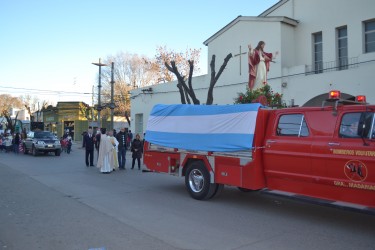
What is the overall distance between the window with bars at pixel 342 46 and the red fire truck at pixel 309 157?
1296 centimetres

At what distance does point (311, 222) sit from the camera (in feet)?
23.1

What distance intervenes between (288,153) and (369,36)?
13800 millimetres

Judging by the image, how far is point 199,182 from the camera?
30.3 ft

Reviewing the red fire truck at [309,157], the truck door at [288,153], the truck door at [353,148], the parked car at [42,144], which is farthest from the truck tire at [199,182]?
the parked car at [42,144]

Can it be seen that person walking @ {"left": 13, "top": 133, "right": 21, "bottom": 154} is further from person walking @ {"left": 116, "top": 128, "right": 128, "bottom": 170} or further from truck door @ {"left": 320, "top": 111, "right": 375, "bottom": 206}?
truck door @ {"left": 320, "top": 111, "right": 375, "bottom": 206}

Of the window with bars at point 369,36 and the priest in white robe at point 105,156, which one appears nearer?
the priest in white robe at point 105,156

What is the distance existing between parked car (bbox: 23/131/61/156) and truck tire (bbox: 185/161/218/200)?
17.2 meters

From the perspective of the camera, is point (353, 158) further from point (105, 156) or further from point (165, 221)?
point (105, 156)

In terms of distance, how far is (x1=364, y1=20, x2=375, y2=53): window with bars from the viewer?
59.6 feet

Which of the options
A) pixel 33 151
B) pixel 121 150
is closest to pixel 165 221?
pixel 121 150

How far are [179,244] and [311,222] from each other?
2784 mm

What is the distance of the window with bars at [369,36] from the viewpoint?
18156 millimetres

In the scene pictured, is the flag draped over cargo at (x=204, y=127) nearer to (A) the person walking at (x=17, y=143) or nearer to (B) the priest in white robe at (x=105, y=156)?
(B) the priest in white robe at (x=105, y=156)

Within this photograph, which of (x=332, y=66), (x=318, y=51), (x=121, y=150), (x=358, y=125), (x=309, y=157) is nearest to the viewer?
(x=358, y=125)
